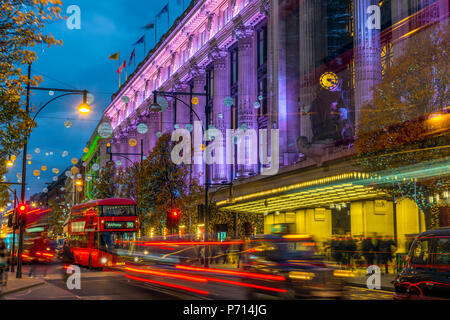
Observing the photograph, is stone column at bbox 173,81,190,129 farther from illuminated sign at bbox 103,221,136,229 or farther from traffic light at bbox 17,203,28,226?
traffic light at bbox 17,203,28,226

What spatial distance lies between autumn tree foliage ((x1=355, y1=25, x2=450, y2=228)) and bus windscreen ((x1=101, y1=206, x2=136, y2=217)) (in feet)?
49.2

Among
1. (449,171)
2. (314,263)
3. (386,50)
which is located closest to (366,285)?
(449,171)

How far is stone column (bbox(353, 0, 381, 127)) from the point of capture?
3219 centimetres

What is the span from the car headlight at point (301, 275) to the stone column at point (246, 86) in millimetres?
36233

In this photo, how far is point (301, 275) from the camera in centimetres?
1365

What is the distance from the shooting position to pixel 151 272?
1131 inches

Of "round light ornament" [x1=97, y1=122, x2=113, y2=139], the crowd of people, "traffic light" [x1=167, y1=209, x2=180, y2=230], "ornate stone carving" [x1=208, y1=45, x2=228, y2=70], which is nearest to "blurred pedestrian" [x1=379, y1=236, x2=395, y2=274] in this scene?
the crowd of people

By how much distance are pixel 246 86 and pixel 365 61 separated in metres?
20.9

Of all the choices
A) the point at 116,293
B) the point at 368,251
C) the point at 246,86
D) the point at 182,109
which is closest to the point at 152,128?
the point at 182,109

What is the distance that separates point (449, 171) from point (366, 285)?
545 cm

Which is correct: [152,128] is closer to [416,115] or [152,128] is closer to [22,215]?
[22,215]

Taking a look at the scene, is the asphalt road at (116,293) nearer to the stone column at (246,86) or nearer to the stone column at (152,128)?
the stone column at (246,86)

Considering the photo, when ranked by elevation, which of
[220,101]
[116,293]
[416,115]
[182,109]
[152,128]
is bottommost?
[116,293]
